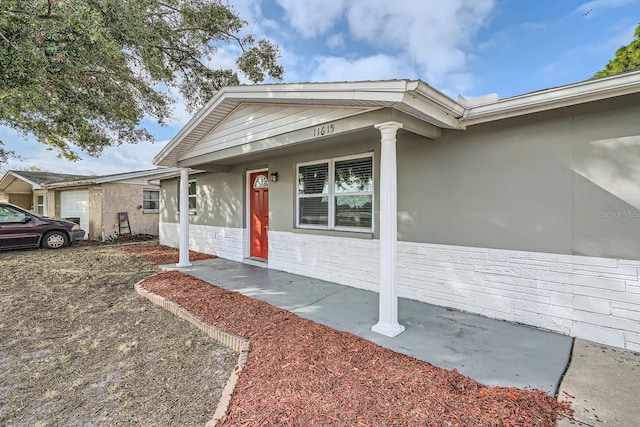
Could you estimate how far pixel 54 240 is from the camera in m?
11.6

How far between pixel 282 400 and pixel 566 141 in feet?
13.6

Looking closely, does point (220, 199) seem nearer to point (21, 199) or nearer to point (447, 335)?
point (447, 335)

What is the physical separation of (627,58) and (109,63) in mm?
15331

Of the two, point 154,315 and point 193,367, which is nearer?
point 193,367

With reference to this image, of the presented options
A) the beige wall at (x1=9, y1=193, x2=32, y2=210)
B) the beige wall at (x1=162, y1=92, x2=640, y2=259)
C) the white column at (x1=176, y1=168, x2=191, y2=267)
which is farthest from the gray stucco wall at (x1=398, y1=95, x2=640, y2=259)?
the beige wall at (x1=9, y1=193, x2=32, y2=210)

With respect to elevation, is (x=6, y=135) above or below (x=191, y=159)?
above

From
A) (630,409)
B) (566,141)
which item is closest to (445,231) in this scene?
(566,141)

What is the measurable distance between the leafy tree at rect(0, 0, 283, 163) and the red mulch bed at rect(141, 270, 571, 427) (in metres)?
5.68

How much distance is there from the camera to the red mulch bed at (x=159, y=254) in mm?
8666

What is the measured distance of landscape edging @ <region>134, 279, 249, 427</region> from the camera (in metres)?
2.31

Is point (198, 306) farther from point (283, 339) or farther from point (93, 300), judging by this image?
point (93, 300)

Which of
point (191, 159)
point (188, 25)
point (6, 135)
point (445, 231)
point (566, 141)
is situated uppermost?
point (188, 25)

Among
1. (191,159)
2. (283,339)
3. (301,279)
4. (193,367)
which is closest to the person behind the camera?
(193,367)

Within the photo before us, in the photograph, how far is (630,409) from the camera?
2.25m
